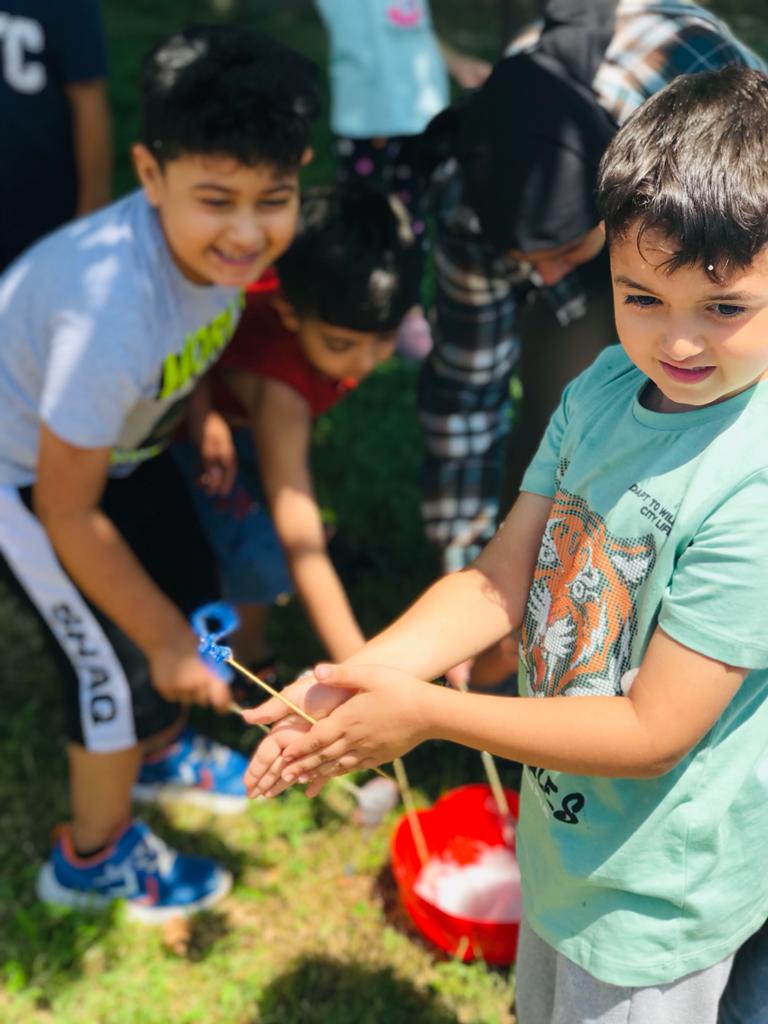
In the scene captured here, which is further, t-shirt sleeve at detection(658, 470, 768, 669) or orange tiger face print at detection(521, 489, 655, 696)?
orange tiger face print at detection(521, 489, 655, 696)

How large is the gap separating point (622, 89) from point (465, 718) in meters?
1.30

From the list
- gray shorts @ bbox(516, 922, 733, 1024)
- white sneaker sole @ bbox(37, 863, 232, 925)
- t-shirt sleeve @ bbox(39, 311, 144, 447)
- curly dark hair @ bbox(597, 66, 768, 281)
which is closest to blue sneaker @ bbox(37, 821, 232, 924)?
white sneaker sole @ bbox(37, 863, 232, 925)

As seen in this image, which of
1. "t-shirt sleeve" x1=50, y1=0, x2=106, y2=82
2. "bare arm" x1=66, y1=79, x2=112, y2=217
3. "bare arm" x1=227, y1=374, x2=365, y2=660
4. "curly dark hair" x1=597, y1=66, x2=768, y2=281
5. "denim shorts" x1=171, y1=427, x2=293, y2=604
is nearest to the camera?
"curly dark hair" x1=597, y1=66, x2=768, y2=281

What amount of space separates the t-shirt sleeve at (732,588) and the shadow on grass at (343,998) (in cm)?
125

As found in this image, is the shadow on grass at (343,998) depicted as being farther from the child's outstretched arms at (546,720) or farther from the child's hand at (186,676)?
the child's outstretched arms at (546,720)

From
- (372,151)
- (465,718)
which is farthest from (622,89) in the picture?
(372,151)

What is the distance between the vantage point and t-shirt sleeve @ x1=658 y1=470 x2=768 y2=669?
116 centimetres

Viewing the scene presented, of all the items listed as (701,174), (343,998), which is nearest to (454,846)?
(343,998)

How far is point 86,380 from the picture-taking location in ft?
6.48

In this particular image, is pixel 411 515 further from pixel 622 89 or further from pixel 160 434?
pixel 622 89

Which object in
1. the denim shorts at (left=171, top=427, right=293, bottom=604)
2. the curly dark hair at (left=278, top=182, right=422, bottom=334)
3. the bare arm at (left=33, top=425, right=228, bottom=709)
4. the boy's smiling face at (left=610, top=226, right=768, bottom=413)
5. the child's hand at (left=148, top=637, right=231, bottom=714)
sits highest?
the boy's smiling face at (left=610, top=226, right=768, bottom=413)

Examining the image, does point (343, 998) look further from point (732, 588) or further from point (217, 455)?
point (732, 588)

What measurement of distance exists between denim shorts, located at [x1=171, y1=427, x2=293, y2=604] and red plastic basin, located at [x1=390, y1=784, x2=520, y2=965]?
65 cm

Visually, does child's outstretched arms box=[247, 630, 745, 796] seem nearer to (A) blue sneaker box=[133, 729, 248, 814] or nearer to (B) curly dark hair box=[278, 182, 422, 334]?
(B) curly dark hair box=[278, 182, 422, 334]
